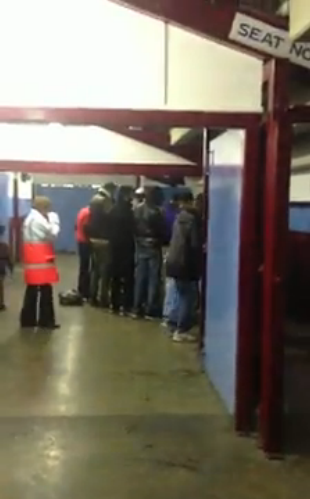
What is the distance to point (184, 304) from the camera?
968 centimetres

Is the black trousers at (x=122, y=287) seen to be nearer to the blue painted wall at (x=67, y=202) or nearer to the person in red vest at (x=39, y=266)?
the person in red vest at (x=39, y=266)

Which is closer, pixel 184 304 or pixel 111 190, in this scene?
pixel 184 304

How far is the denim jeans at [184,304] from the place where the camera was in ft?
31.6

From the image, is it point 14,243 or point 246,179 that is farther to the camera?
point 14,243

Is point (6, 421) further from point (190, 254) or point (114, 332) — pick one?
point (114, 332)

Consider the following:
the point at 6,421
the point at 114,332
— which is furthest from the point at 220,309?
the point at 114,332

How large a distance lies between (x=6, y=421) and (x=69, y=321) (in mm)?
4928

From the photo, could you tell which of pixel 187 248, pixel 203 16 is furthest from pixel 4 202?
pixel 203 16

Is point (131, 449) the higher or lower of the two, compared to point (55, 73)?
lower

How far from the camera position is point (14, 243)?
20.4m

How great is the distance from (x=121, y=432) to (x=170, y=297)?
4.22 meters

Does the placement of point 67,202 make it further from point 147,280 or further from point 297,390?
point 297,390

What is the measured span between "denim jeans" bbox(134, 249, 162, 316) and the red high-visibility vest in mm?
1211

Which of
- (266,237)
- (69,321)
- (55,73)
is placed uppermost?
(55,73)
